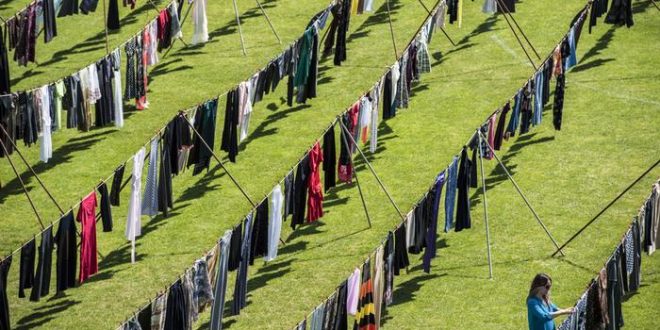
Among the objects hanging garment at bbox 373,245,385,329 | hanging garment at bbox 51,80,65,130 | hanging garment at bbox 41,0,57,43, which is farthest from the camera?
hanging garment at bbox 41,0,57,43

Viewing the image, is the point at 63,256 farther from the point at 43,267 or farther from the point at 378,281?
the point at 378,281

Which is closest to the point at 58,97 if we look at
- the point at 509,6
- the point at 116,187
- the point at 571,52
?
the point at 116,187

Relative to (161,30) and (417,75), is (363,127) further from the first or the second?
(161,30)

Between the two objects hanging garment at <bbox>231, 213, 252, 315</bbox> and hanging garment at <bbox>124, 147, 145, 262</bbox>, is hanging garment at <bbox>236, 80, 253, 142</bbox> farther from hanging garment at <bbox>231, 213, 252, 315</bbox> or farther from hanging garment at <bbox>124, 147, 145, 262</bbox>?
hanging garment at <bbox>231, 213, 252, 315</bbox>

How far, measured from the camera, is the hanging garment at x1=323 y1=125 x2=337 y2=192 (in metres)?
30.0

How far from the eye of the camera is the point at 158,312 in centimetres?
2427

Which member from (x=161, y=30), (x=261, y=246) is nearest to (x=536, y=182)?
(x=261, y=246)

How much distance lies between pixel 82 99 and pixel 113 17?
762 centimetres

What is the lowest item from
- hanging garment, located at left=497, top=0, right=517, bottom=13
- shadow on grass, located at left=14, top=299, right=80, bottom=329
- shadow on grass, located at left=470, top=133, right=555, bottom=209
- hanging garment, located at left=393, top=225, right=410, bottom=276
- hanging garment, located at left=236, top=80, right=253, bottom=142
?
shadow on grass, located at left=14, top=299, right=80, bottom=329

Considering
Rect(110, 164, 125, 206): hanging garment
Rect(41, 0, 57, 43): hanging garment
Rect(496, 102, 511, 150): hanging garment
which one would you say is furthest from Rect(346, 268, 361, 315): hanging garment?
Rect(41, 0, 57, 43): hanging garment

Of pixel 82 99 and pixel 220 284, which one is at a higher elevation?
pixel 82 99

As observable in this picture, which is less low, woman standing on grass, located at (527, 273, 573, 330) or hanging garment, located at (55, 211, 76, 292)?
woman standing on grass, located at (527, 273, 573, 330)

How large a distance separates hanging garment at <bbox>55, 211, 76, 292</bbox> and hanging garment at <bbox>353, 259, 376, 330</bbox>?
5939 millimetres

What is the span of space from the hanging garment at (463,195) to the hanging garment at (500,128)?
295 cm
